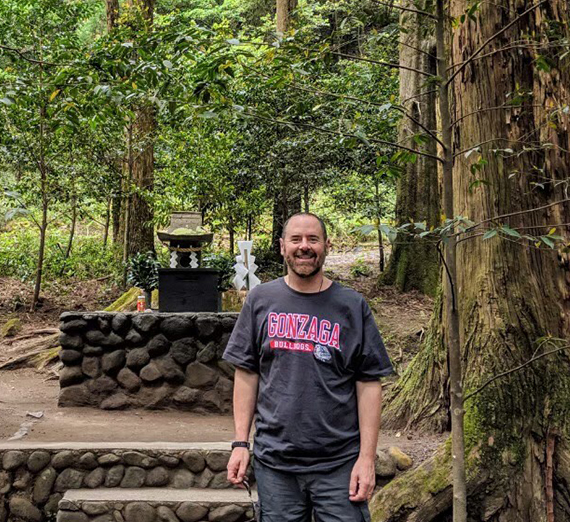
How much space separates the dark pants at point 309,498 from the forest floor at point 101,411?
88.1 inches

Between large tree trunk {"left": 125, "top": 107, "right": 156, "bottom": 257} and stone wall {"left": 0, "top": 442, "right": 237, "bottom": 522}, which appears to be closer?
stone wall {"left": 0, "top": 442, "right": 237, "bottom": 522}

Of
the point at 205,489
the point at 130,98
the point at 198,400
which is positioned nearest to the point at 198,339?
the point at 198,400

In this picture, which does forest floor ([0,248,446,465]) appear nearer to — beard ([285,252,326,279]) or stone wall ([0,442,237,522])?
stone wall ([0,442,237,522])

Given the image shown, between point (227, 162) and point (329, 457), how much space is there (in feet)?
29.0

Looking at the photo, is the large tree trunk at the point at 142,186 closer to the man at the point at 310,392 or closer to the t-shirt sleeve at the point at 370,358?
the man at the point at 310,392

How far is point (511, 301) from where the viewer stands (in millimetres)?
3982

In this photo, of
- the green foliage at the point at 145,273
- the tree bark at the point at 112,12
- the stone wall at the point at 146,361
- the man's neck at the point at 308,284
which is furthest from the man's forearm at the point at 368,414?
the tree bark at the point at 112,12

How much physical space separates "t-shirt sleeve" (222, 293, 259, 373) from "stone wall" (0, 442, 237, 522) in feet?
8.66

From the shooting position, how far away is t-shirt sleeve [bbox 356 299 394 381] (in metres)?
2.61

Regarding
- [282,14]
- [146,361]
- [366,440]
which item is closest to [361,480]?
[366,440]

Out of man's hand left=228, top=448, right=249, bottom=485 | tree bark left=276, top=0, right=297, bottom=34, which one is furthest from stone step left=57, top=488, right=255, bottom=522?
tree bark left=276, top=0, right=297, bottom=34

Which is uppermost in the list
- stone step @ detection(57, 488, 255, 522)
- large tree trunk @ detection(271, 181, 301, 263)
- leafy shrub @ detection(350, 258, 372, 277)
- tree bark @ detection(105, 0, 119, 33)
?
tree bark @ detection(105, 0, 119, 33)

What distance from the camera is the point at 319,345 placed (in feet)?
8.40

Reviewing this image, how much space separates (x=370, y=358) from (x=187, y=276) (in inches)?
179
